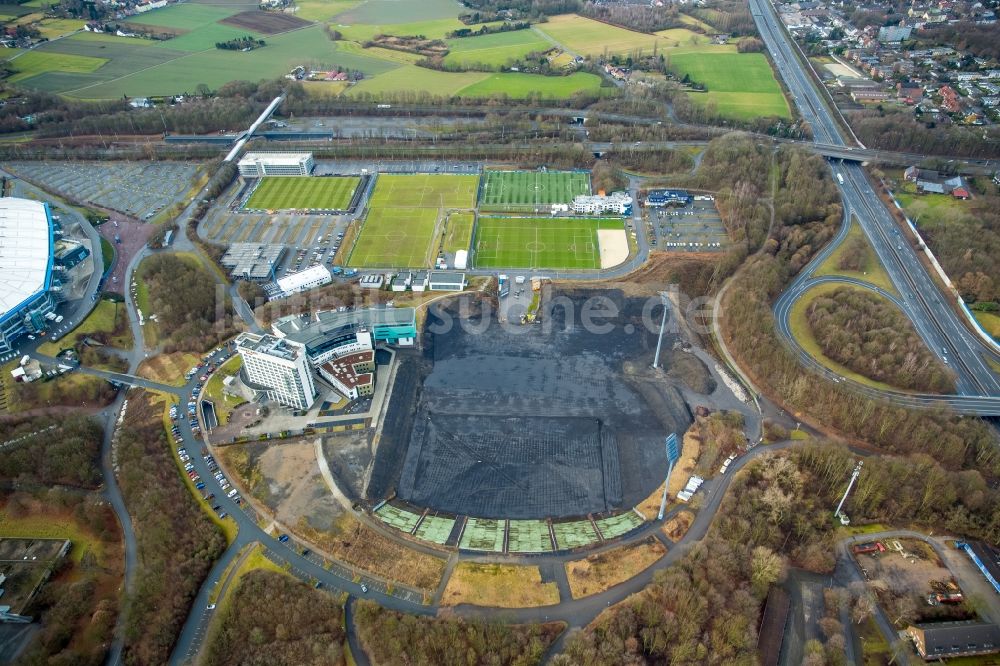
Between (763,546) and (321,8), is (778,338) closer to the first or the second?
(763,546)

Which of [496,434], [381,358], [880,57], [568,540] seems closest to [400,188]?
[381,358]

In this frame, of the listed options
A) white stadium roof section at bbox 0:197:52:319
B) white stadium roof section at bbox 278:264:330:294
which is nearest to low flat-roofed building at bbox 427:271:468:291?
white stadium roof section at bbox 278:264:330:294

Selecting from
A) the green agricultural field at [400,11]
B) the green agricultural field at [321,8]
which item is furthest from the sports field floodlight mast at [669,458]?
the green agricultural field at [321,8]

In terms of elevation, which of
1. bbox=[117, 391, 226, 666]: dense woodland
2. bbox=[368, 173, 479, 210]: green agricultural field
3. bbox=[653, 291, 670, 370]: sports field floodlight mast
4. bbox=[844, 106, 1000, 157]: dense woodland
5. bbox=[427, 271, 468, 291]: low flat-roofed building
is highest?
bbox=[844, 106, 1000, 157]: dense woodland

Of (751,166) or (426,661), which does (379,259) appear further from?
(751,166)

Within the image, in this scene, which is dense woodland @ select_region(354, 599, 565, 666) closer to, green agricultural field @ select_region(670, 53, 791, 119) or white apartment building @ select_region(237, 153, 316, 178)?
white apartment building @ select_region(237, 153, 316, 178)

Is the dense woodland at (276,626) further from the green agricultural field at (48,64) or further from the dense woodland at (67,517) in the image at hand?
the green agricultural field at (48,64)
